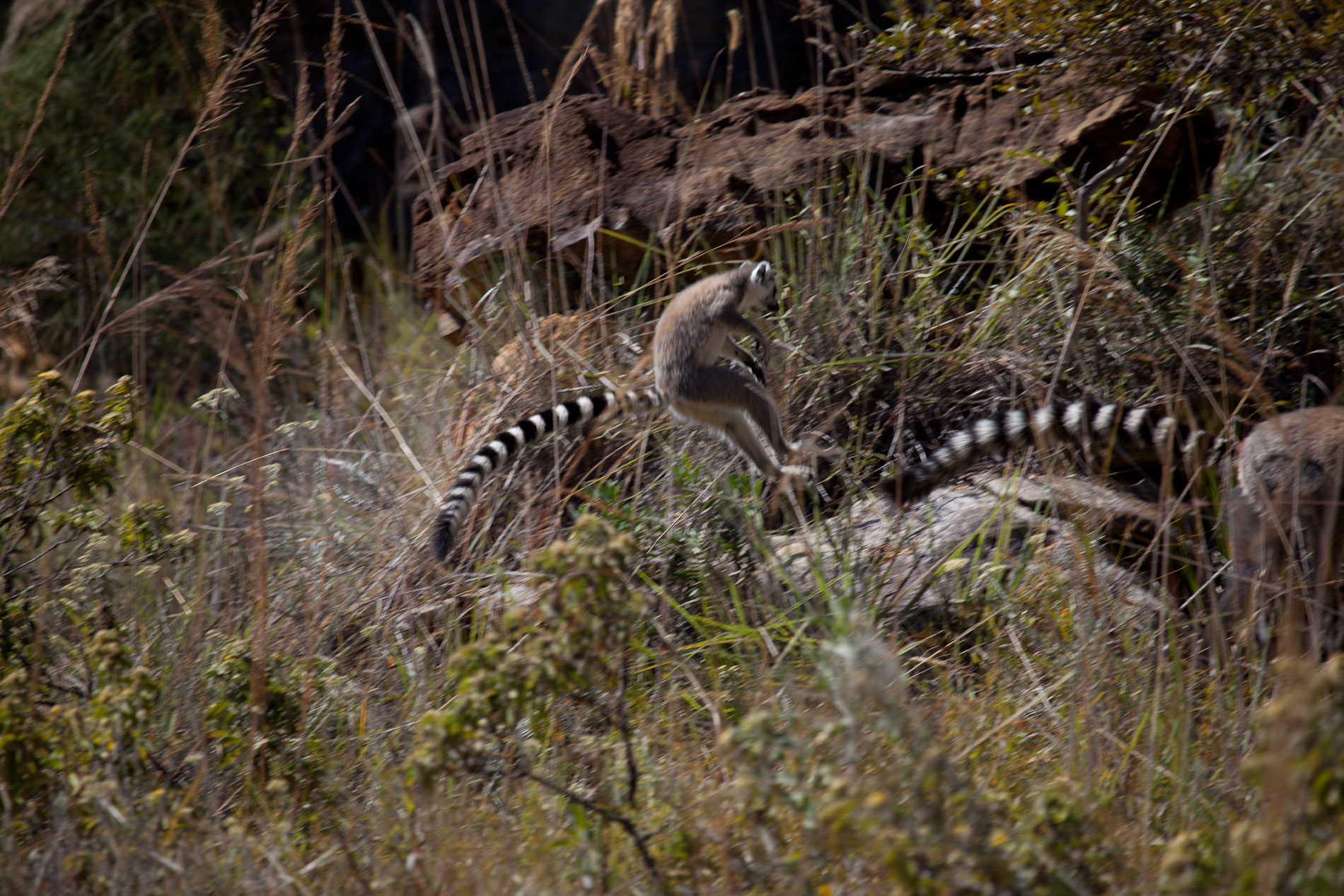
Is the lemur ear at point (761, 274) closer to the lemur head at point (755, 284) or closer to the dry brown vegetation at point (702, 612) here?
the lemur head at point (755, 284)

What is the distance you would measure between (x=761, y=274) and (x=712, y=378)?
1.49 ft

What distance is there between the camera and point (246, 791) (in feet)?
7.85

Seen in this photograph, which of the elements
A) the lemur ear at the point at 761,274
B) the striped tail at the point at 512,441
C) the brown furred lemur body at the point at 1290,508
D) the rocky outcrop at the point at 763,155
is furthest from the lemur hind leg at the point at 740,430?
the brown furred lemur body at the point at 1290,508

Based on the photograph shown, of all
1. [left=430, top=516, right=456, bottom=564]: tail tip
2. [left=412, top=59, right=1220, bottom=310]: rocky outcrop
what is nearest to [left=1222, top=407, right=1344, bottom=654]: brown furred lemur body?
[left=412, top=59, right=1220, bottom=310]: rocky outcrop

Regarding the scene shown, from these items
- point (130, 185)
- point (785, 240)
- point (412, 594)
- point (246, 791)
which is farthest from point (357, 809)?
point (130, 185)

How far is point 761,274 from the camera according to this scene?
3.59 metres

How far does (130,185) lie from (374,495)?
423 centimetres

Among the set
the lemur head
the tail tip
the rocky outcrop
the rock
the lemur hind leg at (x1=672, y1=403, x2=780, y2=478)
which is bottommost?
the rock

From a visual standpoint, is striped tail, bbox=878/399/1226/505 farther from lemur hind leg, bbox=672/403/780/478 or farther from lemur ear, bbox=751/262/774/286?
lemur ear, bbox=751/262/774/286

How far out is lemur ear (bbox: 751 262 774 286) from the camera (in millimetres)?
3570

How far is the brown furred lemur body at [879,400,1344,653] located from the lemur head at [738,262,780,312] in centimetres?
95

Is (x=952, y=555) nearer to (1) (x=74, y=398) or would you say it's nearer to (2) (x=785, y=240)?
(2) (x=785, y=240)

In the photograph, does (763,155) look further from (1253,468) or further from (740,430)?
(1253,468)

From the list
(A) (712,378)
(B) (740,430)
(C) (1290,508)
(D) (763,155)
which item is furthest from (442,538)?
(C) (1290,508)
